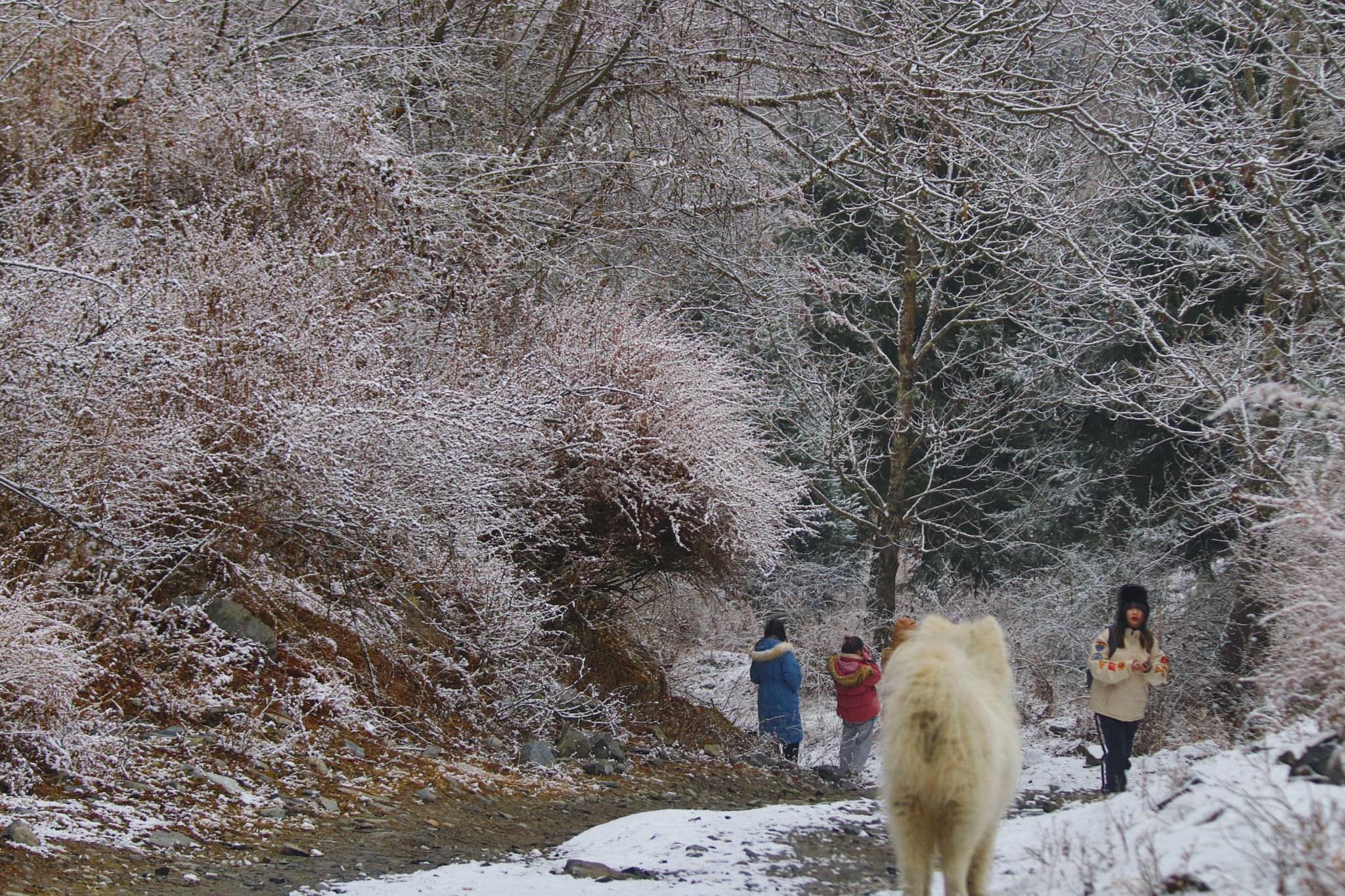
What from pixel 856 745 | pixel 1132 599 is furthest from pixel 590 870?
pixel 856 745

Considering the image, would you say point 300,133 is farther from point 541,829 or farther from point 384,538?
point 541,829

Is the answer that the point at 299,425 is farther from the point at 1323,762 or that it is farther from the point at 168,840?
the point at 1323,762

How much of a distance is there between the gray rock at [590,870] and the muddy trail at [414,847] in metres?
0.53

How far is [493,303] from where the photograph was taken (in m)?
10.3

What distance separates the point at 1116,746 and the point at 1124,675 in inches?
20.8

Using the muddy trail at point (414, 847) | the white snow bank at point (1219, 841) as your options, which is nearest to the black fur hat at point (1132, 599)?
the muddy trail at point (414, 847)

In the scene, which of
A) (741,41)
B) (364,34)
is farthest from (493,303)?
(741,41)

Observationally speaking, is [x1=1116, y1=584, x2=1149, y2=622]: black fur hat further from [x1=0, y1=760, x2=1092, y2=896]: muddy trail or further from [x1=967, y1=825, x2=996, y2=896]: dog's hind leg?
[x1=967, y1=825, x2=996, y2=896]: dog's hind leg

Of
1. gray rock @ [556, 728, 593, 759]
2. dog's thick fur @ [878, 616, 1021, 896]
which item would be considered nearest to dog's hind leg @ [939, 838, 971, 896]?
dog's thick fur @ [878, 616, 1021, 896]

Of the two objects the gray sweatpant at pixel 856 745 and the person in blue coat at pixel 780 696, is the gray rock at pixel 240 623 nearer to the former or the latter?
the person in blue coat at pixel 780 696

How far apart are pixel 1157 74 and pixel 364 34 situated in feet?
25.4

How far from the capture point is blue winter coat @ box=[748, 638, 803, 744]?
402 inches

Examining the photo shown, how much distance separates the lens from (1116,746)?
7.25m

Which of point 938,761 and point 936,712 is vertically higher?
point 936,712
